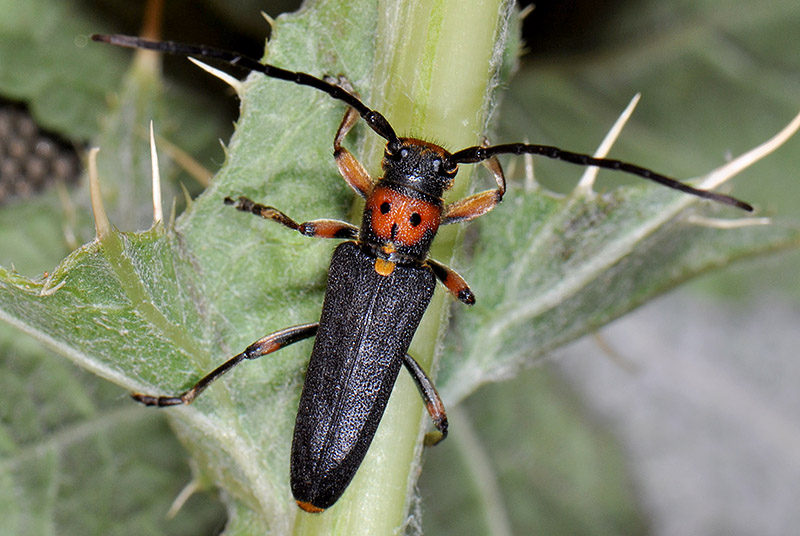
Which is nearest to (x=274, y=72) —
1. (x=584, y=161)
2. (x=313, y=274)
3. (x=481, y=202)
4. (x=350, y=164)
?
(x=350, y=164)

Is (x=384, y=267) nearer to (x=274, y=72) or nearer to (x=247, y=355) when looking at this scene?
(x=247, y=355)

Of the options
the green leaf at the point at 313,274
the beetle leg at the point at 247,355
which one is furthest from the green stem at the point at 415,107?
the beetle leg at the point at 247,355

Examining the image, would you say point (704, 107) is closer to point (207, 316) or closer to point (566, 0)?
point (566, 0)

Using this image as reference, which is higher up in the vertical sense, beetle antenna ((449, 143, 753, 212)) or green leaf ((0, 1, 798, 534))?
beetle antenna ((449, 143, 753, 212))

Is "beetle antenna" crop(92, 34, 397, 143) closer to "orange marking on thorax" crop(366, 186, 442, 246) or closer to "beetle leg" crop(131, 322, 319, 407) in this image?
"orange marking on thorax" crop(366, 186, 442, 246)

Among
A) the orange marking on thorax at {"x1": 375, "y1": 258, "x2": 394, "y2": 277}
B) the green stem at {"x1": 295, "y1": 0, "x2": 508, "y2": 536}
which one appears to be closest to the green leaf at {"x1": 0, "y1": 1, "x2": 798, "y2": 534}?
the green stem at {"x1": 295, "y1": 0, "x2": 508, "y2": 536}

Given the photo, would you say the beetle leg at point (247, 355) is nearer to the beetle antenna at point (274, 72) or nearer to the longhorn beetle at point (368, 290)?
the longhorn beetle at point (368, 290)

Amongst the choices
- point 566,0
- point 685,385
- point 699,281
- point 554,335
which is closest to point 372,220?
point 554,335
